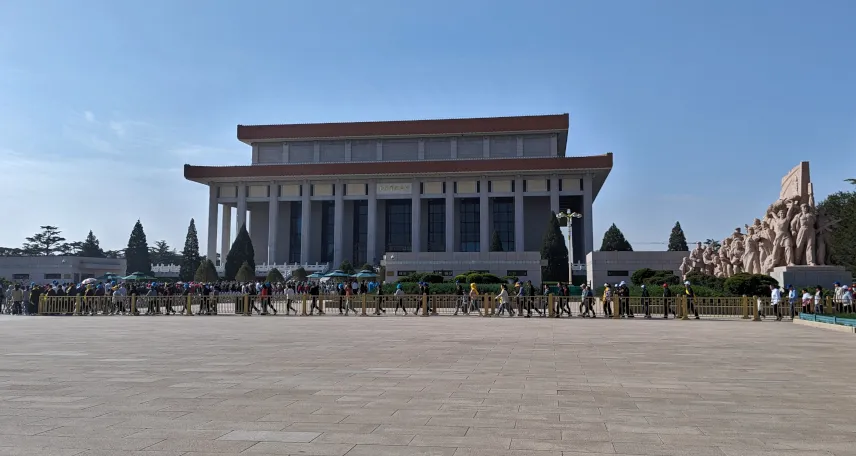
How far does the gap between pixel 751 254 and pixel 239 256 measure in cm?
3998

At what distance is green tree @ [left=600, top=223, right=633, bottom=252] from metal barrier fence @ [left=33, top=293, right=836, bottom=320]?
3297 centimetres

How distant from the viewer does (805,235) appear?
2523 centimetres

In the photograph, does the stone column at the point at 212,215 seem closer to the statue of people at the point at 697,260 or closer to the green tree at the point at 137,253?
the green tree at the point at 137,253

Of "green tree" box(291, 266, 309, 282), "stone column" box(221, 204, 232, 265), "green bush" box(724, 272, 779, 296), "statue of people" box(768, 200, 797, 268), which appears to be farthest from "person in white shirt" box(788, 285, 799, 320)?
"stone column" box(221, 204, 232, 265)

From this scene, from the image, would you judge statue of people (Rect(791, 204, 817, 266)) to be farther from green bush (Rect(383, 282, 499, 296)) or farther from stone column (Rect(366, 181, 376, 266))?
stone column (Rect(366, 181, 376, 266))

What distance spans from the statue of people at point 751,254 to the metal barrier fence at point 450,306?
24.6 ft

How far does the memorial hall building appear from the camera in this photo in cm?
6119

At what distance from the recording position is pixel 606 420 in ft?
Answer: 18.9

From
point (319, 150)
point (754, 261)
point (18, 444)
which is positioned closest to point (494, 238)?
point (319, 150)

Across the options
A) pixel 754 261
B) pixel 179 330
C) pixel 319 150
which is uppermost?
pixel 319 150

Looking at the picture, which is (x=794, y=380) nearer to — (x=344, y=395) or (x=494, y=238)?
(x=344, y=395)

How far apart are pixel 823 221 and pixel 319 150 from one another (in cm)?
4900

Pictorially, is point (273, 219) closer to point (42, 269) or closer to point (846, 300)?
point (42, 269)

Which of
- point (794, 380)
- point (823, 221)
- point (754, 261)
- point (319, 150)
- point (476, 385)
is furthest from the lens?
point (319, 150)
